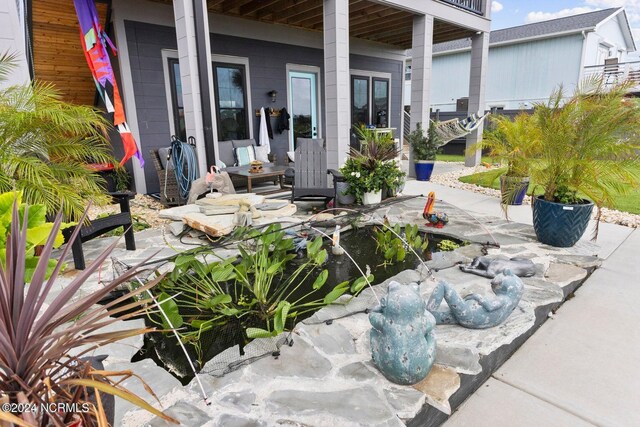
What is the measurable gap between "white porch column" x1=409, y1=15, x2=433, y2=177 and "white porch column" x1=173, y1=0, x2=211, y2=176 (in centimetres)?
406

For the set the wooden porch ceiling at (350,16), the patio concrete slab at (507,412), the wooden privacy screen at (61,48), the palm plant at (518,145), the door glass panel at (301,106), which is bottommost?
the patio concrete slab at (507,412)

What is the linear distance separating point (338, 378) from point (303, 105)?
7.34 m

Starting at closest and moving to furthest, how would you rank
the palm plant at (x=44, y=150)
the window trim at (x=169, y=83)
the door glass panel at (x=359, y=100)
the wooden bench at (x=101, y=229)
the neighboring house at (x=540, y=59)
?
the palm plant at (x=44, y=150), the wooden bench at (x=101, y=229), the window trim at (x=169, y=83), the door glass panel at (x=359, y=100), the neighboring house at (x=540, y=59)

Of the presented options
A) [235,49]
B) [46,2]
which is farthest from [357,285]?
[235,49]

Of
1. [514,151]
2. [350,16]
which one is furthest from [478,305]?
[350,16]

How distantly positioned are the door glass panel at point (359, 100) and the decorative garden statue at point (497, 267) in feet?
23.7

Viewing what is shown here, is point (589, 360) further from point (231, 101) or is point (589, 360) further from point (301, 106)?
point (301, 106)

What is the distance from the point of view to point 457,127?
25.5 ft

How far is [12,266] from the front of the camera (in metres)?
0.94

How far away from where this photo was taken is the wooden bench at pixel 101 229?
2.92m

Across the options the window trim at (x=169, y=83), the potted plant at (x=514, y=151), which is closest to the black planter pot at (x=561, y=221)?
the potted plant at (x=514, y=151)

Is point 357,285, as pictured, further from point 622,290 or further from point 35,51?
point 35,51

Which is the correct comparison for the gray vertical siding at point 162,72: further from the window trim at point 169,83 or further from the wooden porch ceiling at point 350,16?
the wooden porch ceiling at point 350,16

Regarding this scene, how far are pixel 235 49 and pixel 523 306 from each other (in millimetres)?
6480
